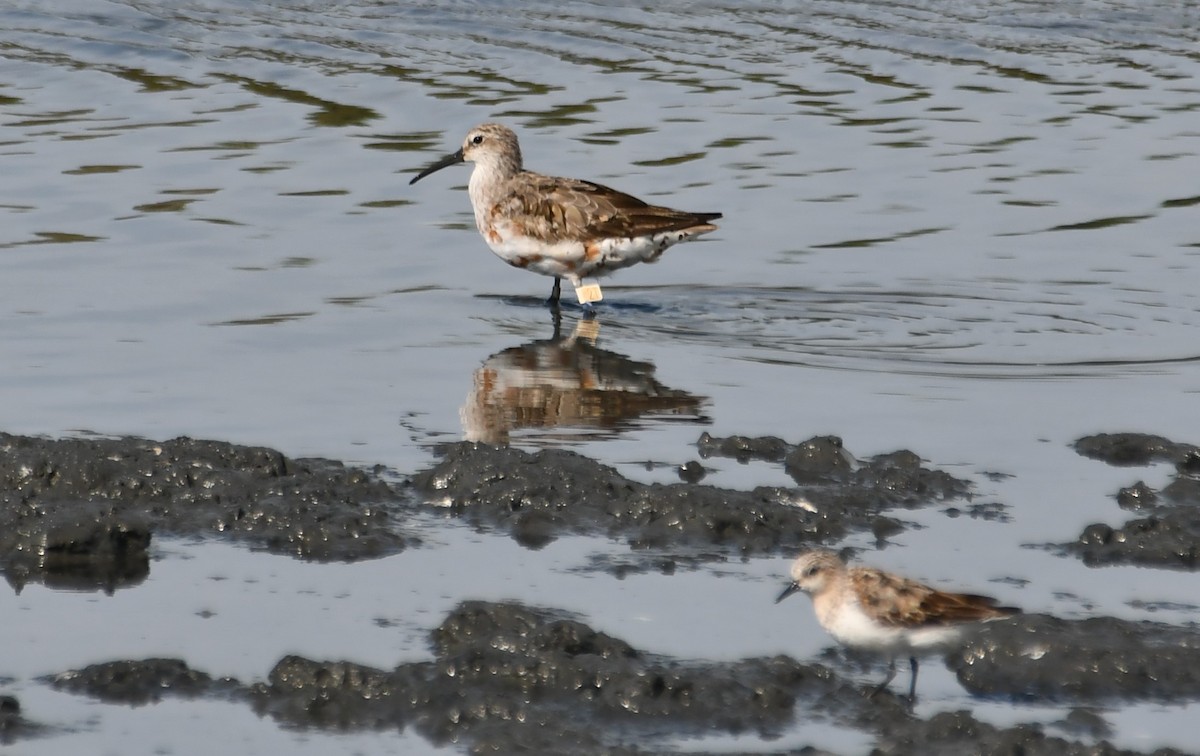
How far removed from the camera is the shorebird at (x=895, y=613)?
22.6 feet

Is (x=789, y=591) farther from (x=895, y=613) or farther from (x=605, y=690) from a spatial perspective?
(x=605, y=690)

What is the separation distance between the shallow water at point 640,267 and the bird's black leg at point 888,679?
0.55 ft

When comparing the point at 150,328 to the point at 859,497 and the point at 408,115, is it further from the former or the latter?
the point at 408,115

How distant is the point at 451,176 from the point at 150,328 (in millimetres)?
6114

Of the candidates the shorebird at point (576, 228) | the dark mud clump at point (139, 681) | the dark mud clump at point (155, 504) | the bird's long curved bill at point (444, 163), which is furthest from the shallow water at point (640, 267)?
the bird's long curved bill at point (444, 163)

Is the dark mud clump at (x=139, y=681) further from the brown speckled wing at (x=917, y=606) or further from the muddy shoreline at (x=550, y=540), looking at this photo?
the brown speckled wing at (x=917, y=606)

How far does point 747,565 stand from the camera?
833cm

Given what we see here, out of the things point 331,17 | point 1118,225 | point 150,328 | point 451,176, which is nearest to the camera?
point 150,328

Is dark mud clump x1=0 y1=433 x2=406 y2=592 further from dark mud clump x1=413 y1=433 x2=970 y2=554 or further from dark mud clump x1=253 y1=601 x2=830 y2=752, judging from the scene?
dark mud clump x1=253 y1=601 x2=830 y2=752

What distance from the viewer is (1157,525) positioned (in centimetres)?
841

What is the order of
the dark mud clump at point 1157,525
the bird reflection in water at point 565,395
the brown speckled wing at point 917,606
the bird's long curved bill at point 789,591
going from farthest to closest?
the bird reflection in water at point 565,395
the dark mud clump at point 1157,525
the bird's long curved bill at point 789,591
the brown speckled wing at point 917,606

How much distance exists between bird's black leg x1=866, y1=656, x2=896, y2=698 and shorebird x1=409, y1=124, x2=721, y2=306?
7.11m

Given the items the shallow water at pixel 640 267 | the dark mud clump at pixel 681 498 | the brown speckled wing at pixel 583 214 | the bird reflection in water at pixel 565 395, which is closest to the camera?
the dark mud clump at pixel 681 498

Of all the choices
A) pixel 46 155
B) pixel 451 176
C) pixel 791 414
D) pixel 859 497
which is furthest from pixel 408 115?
pixel 859 497
